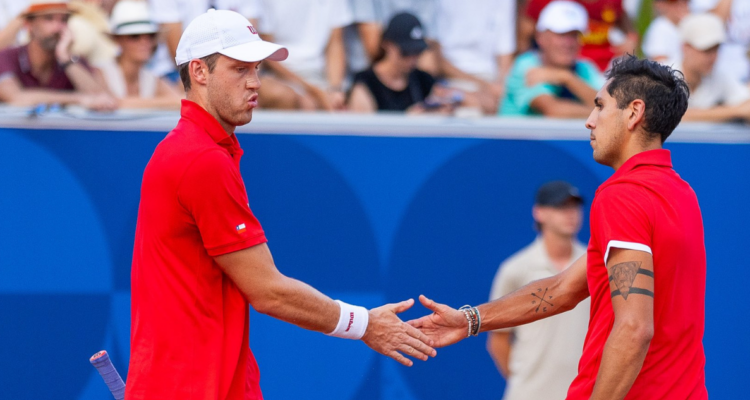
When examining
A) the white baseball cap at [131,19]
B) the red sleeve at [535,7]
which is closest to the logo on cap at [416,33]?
the red sleeve at [535,7]

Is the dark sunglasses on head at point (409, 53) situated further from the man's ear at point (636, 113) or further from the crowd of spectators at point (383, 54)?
the man's ear at point (636, 113)

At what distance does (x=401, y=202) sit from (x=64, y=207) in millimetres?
1936

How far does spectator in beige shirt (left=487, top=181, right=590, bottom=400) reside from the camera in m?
4.61

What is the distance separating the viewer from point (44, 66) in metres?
5.75

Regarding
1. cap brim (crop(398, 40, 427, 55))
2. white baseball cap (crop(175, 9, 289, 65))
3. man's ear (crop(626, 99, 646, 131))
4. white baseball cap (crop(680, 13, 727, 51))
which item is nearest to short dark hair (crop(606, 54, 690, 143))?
man's ear (crop(626, 99, 646, 131))

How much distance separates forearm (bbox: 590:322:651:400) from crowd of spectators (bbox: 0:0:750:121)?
3.05 meters

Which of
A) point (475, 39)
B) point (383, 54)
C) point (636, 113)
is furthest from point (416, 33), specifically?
point (636, 113)

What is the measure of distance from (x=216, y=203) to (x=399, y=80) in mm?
3346

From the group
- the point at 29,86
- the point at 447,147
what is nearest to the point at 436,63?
the point at 447,147

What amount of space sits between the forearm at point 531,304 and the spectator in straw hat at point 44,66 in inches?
118

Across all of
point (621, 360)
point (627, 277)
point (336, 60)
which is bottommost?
point (621, 360)

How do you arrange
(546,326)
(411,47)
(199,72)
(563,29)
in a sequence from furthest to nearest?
(411,47), (563,29), (546,326), (199,72)

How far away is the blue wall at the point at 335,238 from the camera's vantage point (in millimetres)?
5223

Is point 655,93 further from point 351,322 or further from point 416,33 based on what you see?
point 416,33
